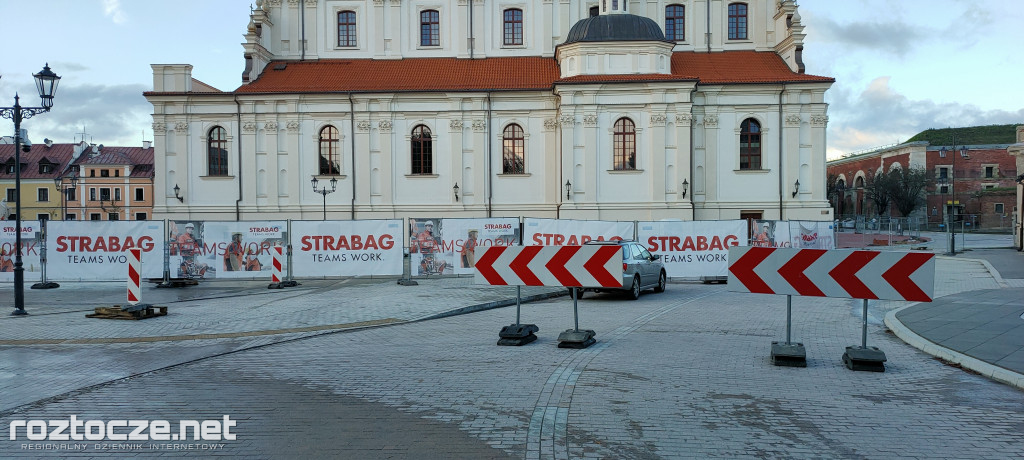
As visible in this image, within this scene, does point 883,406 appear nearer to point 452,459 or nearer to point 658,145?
point 452,459

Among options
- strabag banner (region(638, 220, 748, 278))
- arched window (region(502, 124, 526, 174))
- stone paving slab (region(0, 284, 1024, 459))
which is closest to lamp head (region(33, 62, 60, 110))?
stone paving slab (region(0, 284, 1024, 459))

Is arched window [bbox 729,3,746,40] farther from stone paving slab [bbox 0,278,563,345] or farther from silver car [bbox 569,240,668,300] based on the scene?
stone paving slab [bbox 0,278,563,345]

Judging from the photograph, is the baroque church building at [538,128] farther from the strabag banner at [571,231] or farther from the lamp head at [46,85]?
the lamp head at [46,85]

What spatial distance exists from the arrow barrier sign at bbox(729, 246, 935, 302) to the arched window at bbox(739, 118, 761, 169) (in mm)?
30663

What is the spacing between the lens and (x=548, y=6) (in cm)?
4303

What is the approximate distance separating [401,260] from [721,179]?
73.0 ft

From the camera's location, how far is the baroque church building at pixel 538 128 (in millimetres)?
38188

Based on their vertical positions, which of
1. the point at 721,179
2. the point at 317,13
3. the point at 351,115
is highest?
the point at 317,13

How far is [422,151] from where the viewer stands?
4062 centimetres

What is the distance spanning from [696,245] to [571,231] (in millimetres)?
4092

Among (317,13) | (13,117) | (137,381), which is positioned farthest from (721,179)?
(137,381)

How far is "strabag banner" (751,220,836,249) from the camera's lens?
25.8 meters

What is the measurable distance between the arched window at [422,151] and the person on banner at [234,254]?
724 inches
